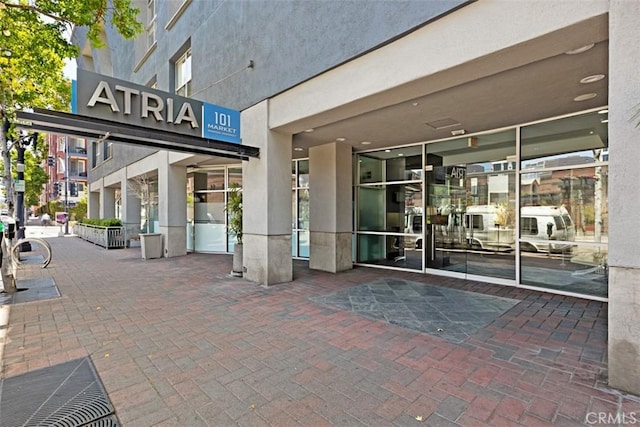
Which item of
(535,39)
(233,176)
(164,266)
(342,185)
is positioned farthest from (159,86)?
(535,39)

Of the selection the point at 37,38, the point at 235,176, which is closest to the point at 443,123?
the point at 235,176

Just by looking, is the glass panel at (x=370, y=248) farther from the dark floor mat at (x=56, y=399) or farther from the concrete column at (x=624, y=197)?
the dark floor mat at (x=56, y=399)

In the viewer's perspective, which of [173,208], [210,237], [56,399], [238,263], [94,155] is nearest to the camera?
[56,399]

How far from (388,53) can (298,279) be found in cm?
503

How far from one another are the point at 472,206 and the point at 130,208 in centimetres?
1587

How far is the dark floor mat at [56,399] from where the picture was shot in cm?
248

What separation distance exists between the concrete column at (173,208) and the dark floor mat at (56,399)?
8416 mm

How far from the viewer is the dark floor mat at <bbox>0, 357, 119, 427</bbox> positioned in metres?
2.48

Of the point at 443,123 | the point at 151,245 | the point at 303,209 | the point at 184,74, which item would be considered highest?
the point at 184,74

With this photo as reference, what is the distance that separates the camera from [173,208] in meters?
11.4

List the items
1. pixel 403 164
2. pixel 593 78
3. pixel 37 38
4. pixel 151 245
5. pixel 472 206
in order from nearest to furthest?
pixel 593 78 < pixel 37 38 < pixel 472 206 < pixel 403 164 < pixel 151 245

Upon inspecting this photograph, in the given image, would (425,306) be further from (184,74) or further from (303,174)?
(184,74)

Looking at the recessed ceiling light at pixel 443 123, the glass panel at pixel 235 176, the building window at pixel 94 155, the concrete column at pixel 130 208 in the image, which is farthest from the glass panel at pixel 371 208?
the building window at pixel 94 155

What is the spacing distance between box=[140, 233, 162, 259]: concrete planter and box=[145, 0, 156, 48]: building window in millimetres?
8492
